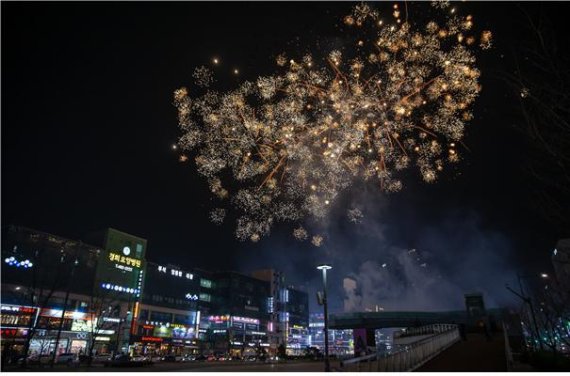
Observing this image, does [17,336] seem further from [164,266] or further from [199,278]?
[199,278]

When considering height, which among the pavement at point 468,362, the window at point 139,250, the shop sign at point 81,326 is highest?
the window at point 139,250

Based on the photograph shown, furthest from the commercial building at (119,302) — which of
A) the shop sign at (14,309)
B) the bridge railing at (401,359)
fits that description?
the bridge railing at (401,359)

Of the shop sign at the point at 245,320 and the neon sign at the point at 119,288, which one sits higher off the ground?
the neon sign at the point at 119,288

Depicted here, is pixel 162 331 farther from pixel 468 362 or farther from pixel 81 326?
pixel 468 362

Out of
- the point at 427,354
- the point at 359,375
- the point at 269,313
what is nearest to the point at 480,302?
the point at 427,354

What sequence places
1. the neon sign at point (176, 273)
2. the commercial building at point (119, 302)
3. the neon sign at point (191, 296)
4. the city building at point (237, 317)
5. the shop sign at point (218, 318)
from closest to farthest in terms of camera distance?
1. the commercial building at point (119, 302)
2. the neon sign at point (176, 273)
3. the neon sign at point (191, 296)
4. the city building at point (237, 317)
5. the shop sign at point (218, 318)

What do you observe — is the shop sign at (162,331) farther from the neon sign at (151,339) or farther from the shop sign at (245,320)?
the shop sign at (245,320)

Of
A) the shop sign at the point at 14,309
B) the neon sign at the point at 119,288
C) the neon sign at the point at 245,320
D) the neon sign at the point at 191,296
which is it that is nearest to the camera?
the shop sign at the point at 14,309
